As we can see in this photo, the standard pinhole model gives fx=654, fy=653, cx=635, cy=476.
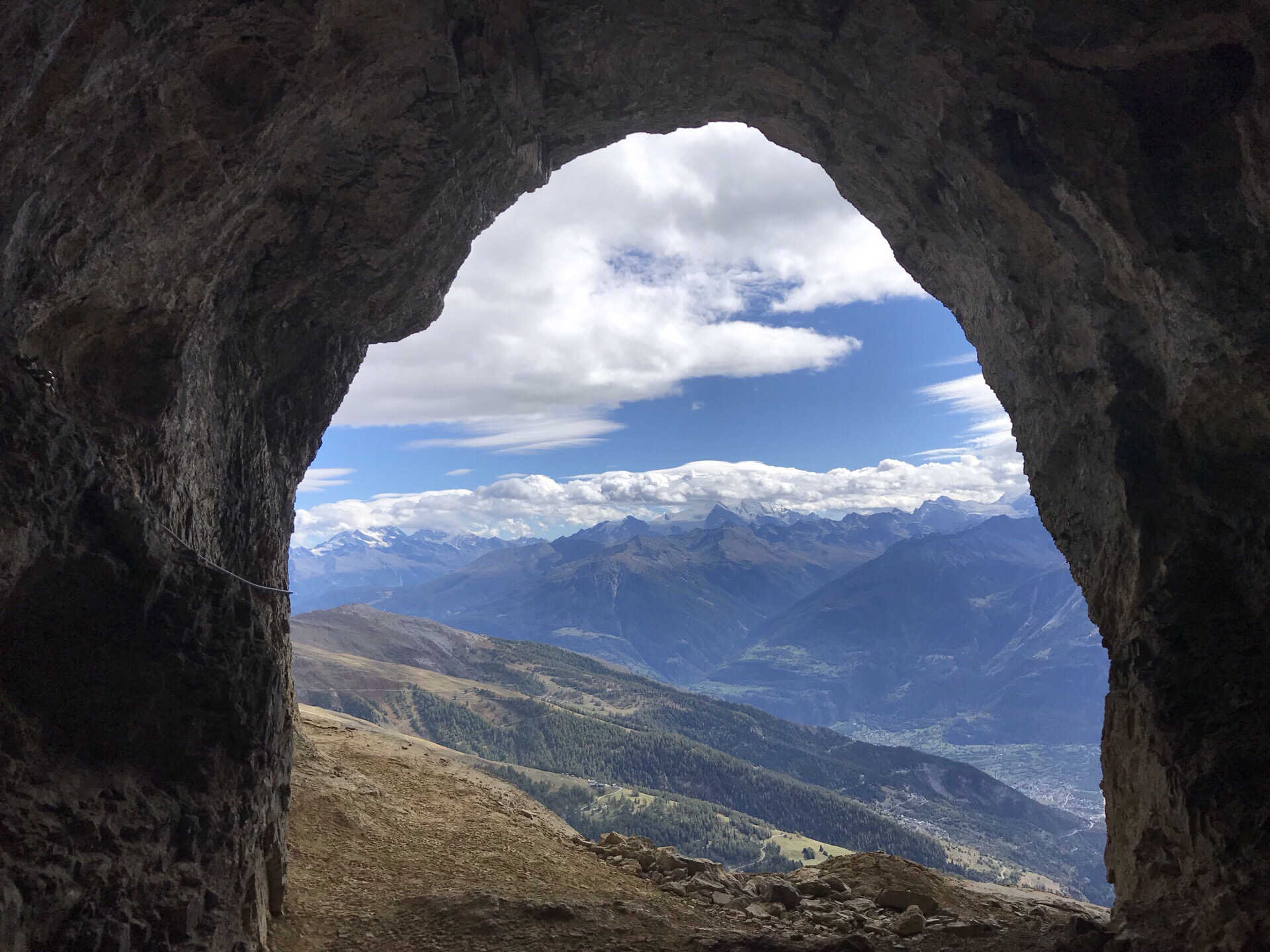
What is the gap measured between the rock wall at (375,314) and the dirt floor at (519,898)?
167 cm

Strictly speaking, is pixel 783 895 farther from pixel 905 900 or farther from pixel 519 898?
pixel 519 898

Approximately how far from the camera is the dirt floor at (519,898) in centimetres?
1089

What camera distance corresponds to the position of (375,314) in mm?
16406

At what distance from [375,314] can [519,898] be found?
1338 cm

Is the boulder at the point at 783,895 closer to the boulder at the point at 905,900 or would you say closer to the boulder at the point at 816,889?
the boulder at the point at 816,889

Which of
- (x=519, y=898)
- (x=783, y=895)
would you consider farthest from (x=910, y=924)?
(x=519, y=898)

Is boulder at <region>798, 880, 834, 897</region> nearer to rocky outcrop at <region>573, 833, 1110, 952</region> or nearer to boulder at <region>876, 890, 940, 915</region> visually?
rocky outcrop at <region>573, 833, 1110, 952</region>

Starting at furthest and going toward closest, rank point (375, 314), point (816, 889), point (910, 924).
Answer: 1. point (375, 314)
2. point (816, 889)
3. point (910, 924)

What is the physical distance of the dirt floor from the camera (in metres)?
10.9

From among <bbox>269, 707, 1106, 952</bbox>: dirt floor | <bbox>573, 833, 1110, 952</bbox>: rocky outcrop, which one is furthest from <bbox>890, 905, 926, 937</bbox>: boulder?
<bbox>269, 707, 1106, 952</bbox>: dirt floor

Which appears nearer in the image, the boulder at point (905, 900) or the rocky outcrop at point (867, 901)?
the rocky outcrop at point (867, 901)

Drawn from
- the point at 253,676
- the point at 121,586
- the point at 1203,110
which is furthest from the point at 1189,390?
the point at 121,586

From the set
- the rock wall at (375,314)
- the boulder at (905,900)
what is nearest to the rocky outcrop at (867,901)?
the boulder at (905,900)

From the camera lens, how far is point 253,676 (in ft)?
34.6
